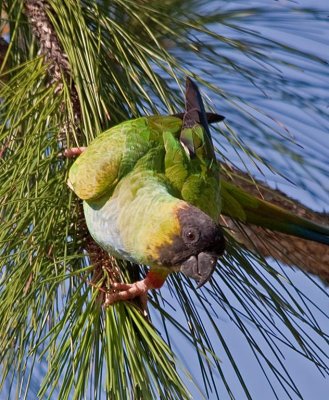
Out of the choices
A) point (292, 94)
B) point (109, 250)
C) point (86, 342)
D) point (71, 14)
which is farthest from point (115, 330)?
point (292, 94)

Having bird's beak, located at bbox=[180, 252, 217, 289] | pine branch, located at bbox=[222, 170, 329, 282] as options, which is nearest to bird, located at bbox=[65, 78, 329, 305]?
bird's beak, located at bbox=[180, 252, 217, 289]

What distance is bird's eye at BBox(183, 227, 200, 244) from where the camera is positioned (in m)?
1.49

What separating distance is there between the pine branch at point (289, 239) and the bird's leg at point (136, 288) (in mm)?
413

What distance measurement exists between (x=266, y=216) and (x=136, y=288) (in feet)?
1.79

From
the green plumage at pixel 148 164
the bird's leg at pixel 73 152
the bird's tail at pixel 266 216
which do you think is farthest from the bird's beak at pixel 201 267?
the bird's tail at pixel 266 216

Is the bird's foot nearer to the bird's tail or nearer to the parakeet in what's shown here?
the parakeet

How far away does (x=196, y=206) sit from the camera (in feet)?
5.37

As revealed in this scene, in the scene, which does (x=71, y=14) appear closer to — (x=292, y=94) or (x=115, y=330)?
(x=292, y=94)

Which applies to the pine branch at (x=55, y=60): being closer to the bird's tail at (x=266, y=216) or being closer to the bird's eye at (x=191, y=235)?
the bird's eye at (x=191, y=235)

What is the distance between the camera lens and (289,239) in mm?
2168

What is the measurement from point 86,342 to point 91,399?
0.11m

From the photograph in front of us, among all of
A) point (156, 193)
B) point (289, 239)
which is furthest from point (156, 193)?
point (289, 239)

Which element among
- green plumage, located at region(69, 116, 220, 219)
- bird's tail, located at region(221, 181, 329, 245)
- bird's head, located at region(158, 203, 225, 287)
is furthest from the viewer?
bird's tail, located at region(221, 181, 329, 245)

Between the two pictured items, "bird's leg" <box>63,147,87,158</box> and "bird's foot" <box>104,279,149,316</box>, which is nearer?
"bird's foot" <box>104,279,149,316</box>
